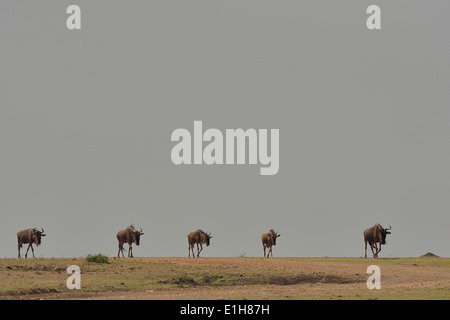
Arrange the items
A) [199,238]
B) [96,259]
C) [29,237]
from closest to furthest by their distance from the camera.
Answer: [96,259] → [29,237] → [199,238]

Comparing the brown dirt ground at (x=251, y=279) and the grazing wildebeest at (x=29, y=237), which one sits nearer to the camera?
the brown dirt ground at (x=251, y=279)

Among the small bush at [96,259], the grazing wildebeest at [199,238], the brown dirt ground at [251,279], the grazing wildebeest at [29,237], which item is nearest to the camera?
the brown dirt ground at [251,279]

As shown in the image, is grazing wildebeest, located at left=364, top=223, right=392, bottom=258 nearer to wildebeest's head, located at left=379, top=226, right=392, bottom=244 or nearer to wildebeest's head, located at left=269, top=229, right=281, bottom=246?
wildebeest's head, located at left=379, top=226, right=392, bottom=244

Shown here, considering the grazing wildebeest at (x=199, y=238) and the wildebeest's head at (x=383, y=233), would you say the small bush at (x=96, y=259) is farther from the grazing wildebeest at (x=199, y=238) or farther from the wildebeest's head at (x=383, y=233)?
the wildebeest's head at (x=383, y=233)

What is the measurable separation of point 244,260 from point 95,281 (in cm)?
1385

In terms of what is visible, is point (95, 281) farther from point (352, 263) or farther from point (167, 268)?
point (352, 263)

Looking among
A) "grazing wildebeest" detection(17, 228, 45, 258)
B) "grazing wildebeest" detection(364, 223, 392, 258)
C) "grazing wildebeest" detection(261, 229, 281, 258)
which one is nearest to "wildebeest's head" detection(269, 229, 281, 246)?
"grazing wildebeest" detection(261, 229, 281, 258)

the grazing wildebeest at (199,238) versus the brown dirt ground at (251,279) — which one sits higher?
the grazing wildebeest at (199,238)

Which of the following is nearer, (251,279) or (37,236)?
(251,279)

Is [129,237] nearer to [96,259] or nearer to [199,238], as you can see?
[199,238]

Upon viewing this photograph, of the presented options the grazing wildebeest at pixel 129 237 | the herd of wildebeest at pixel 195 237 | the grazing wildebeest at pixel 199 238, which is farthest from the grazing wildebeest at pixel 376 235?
the grazing wildebeest at pixel 129 237

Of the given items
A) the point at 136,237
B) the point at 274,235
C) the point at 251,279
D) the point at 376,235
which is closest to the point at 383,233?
the point at 376,235
